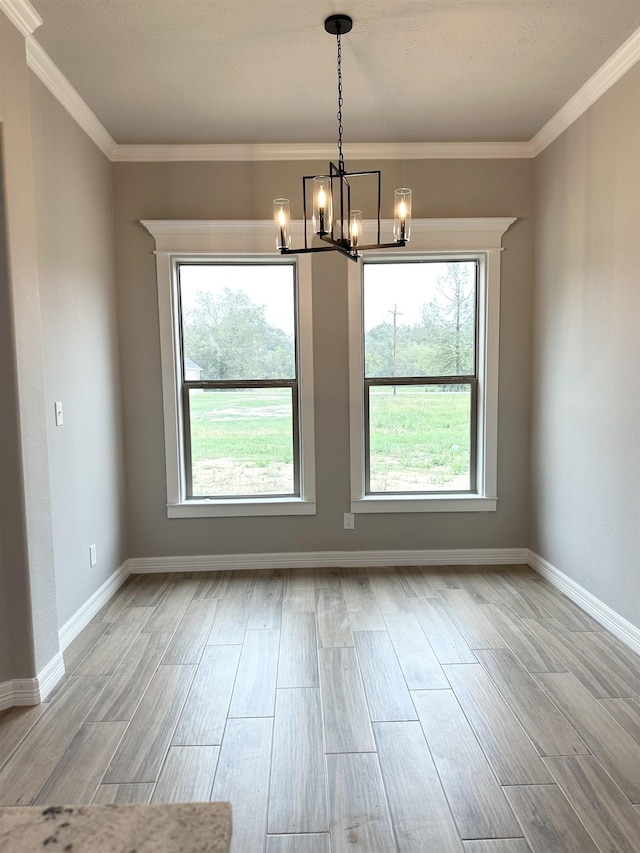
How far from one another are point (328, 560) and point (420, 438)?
113 cm

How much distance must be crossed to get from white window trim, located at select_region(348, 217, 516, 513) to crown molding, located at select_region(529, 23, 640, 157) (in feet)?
1.72

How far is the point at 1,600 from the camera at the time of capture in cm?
220

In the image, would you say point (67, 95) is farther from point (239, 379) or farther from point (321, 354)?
point (321, 354)

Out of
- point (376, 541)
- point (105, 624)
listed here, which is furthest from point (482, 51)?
point (105, 624)

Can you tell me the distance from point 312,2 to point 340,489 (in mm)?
2778

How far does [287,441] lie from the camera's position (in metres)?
3.91

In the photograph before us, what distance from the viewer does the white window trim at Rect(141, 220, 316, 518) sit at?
11.9 ft

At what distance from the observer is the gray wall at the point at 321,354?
11.9 feet

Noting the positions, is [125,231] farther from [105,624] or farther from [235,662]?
[235,662]

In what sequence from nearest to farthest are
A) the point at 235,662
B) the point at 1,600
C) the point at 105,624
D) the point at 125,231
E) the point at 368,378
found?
the point at 1,600, the point at 235,662, the point at 105,624, the point at 125,231, the point at 368,378

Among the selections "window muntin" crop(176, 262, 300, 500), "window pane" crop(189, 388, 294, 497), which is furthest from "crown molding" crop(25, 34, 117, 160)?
"window pane" crop(189, 388, 294, 497)

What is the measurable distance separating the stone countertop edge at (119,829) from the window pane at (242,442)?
332 centimetres

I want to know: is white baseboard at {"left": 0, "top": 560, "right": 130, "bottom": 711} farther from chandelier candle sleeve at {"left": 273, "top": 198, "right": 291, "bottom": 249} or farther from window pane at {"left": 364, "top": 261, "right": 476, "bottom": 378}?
window pane at {"left": 364, "top": 261, "right": 476, "bottom": 378}

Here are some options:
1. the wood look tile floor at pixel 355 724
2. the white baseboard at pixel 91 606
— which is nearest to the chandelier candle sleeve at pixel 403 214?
the wood look tile floor at pixel 355 724
